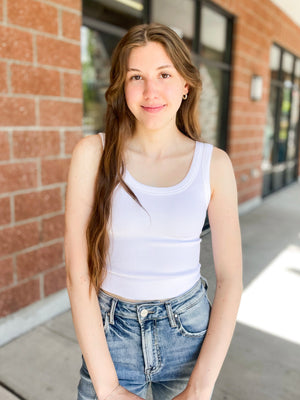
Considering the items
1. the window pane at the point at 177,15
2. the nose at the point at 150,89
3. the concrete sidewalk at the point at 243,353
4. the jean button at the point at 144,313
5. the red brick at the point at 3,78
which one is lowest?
the concrete sidewalk at the point at 243,353

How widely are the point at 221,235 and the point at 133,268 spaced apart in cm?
26

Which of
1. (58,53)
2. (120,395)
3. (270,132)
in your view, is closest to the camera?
(120,395)

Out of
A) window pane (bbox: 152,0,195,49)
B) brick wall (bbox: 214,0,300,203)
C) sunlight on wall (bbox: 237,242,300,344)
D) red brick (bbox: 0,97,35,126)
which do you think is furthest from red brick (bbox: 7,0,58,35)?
brick wall (bbox: 214,0,300,203)

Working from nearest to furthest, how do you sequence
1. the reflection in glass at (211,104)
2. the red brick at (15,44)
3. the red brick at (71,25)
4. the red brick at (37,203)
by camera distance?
the red brick at (15,44) → the red brick at (37,203) → the red brick at (71,25) → the reflection in glass at (211,104)

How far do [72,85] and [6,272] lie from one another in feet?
4.14

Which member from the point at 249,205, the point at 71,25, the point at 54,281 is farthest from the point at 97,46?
the point at 249,205

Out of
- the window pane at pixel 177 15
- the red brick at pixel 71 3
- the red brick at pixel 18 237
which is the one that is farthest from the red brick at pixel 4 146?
the window pane at pixel 177 15

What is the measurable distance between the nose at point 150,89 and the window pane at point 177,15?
113 inches

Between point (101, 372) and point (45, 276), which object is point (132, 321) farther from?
point (45, 276)

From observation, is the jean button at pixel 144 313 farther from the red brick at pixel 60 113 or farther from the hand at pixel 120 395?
the red brick at pixel 60 113

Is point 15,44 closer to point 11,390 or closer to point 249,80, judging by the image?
point 11,390

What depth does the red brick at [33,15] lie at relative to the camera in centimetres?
197

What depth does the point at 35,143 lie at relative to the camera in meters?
2.19

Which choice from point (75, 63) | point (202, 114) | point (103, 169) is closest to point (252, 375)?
point (103, 169)
